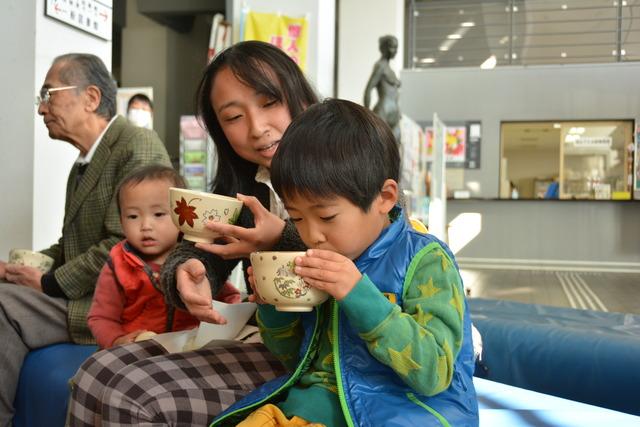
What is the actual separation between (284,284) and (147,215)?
877 millimetres

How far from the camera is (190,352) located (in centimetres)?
134

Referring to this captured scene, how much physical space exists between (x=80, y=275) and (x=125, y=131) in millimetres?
521

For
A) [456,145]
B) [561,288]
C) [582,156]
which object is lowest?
[561,288]

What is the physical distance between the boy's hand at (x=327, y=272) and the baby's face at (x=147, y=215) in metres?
0.87

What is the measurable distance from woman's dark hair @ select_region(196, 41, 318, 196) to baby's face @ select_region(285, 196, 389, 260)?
0.45 metres

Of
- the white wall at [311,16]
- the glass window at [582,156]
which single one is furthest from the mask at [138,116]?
the glass window at [582,156]

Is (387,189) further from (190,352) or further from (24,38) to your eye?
(24,38)

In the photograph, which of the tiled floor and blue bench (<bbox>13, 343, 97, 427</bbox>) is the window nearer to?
the tiled floor

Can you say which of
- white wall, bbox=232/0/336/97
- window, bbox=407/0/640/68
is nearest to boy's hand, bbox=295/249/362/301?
white wall, bbox=232/0/336/97

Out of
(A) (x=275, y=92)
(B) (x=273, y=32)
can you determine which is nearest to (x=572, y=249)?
(B) (x=273, y=32)

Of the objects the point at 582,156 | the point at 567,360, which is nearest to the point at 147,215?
the point at 567,360

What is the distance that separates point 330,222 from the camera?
1014mm

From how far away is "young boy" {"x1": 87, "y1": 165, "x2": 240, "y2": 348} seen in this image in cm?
170

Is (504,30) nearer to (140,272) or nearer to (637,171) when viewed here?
(637,171)
